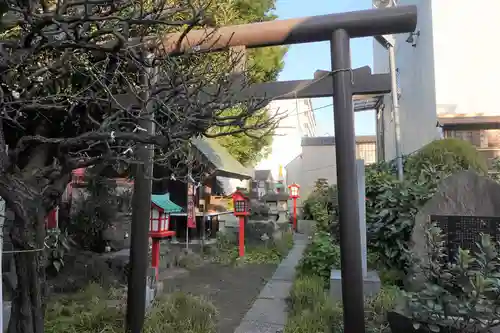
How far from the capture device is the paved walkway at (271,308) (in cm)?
508

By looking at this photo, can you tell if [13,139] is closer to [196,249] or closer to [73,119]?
[73,119]

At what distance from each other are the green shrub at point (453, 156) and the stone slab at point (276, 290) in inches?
159

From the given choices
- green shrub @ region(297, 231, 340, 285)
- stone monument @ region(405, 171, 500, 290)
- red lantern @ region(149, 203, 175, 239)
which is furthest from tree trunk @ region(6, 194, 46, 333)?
green shrub @ region(297, 231, 340, 285)

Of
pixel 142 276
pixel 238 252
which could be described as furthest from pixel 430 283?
pixel 238 252

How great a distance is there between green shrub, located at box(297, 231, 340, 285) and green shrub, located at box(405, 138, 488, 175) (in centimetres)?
302

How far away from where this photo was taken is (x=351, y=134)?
4.46 m

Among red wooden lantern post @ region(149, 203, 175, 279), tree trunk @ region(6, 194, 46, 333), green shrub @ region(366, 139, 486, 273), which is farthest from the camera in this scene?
green shrub @ region(366, 139, 486, 273)

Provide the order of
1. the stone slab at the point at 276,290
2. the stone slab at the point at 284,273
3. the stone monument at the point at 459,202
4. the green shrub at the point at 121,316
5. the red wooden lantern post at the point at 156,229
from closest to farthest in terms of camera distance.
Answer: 1. the green shrub at the point at 121,316
2. the stone monument at the point at 459,202
3. the stone slab at the point at 276,290
4. the red wooden lantern post at the point at 156,229
5. the stone slab at the point at 284,273

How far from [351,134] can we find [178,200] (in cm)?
846

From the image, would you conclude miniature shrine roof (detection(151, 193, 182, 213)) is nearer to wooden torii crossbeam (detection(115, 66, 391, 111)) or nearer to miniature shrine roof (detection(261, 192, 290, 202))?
wooden torii crossbeam (detection(115, 66, 391, 111))

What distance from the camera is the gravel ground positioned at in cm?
585

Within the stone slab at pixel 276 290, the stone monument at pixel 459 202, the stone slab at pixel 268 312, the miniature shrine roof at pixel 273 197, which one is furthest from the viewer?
the miniature shrine roof at pixel 273 197

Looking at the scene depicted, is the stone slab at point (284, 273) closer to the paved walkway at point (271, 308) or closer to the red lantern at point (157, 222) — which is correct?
the paved walkway at point (271, 308)

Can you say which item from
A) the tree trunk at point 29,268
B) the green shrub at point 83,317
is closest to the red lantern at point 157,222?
the green shrub at point 83,317
